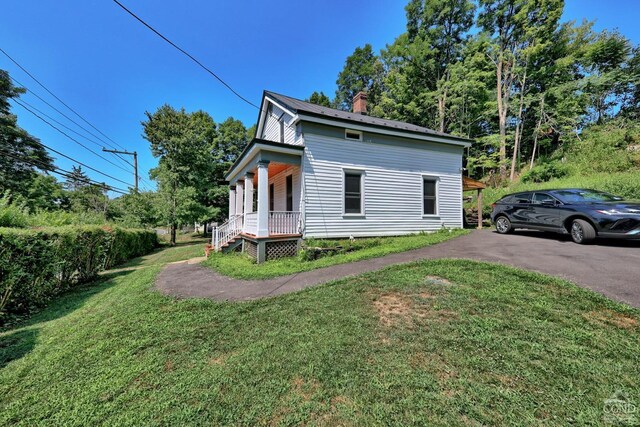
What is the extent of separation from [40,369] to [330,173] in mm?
8005

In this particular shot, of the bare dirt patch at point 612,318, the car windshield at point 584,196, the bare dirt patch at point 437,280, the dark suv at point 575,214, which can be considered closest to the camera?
the bare dirt patch at point 612,318

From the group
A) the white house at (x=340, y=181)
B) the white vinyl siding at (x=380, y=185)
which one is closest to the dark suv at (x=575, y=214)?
the white vinyl siding at (x=380, y=185)

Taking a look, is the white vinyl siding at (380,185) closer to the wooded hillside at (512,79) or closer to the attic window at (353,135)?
the attic window at (353,135)

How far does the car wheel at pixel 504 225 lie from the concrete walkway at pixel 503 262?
4.69 ft

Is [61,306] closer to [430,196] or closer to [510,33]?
[430,196]

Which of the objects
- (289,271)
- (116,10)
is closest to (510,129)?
(289,271)

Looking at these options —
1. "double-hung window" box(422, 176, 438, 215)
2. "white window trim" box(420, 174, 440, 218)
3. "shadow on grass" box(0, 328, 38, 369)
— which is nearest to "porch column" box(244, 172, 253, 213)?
"shadow on grass" box(0, 328, 38, 369)

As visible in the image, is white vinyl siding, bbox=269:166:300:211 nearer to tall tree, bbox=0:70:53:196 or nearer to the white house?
the white house

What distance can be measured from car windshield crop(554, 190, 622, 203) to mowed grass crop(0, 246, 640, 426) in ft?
16.0

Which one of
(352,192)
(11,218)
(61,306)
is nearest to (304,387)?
(61,306)

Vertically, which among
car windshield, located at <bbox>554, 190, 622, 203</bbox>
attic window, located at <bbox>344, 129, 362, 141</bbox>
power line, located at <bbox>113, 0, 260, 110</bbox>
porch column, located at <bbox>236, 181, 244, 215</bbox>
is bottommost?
car windshield, located at <bbox>554, 190, 622, 203</bbox>

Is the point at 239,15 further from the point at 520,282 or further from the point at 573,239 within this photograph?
the point at 573,239

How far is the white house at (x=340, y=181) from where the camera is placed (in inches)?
336

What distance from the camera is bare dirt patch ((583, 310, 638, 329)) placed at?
278cm
